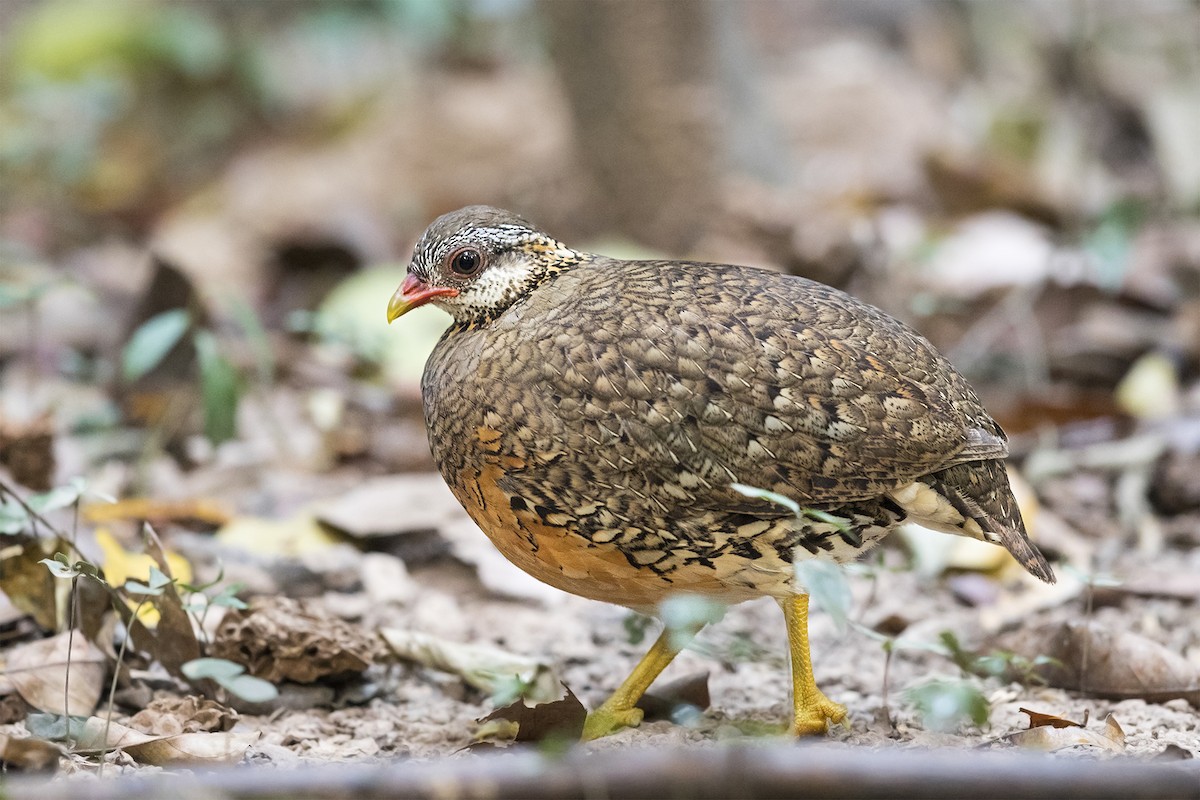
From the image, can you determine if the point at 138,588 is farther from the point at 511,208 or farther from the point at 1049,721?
the point at 511,208

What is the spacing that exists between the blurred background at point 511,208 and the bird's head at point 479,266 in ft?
3.73

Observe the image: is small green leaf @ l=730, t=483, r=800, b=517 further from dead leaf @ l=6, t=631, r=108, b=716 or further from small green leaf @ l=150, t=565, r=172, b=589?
dead leaf @ l=6, t=631, r=108, b=716

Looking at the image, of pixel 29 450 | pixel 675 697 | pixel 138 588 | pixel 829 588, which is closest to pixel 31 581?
pixel 138 588

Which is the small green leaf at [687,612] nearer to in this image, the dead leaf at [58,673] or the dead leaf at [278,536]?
the dead leaf at [58,673]

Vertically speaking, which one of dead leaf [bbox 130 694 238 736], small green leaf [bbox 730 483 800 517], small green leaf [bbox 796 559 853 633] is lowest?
dead leaf [bbox 130 694 238 736]

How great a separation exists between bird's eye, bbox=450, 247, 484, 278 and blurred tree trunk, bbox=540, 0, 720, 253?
14.3ft

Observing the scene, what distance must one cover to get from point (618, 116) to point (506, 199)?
1337 millimetres

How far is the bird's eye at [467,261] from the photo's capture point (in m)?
4.11

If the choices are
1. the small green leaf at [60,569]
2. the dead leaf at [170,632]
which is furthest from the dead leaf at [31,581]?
the small green leaf at [60,569]

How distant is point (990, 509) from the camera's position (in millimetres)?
3869

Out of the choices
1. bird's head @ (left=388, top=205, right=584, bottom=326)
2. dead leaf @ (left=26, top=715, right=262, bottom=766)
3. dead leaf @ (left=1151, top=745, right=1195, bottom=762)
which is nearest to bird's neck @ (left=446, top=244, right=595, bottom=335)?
bird's head @ (left=388, top=205, right=584, bottom=326)

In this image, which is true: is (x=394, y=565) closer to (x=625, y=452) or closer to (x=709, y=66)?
(x=625, y=452)

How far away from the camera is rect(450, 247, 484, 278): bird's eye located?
411 cm

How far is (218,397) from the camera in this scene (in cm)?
523
